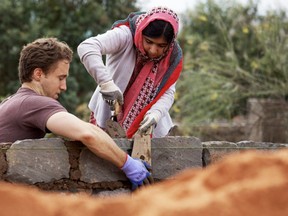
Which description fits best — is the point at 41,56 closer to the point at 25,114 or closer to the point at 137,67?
the point at 25,114

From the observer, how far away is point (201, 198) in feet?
3.05

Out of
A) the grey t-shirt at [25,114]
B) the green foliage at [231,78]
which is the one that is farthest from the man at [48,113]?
the green foliage at [231,78]

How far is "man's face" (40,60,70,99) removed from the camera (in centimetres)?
388

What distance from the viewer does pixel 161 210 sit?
0.90m

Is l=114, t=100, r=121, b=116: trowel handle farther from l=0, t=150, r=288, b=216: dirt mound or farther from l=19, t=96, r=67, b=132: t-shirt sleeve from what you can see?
l=0, t=150, r=288, b=216: dirt mound

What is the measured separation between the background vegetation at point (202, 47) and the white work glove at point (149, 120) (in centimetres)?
528

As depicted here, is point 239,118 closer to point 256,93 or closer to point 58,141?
point 256,93

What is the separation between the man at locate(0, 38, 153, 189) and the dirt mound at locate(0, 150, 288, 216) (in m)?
2.43

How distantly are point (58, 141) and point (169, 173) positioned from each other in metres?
0.80

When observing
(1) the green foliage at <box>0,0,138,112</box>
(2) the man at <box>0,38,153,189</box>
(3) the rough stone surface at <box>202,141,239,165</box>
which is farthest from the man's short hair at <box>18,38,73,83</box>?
(1) the green foliage at <box>0,0,138,112</box>

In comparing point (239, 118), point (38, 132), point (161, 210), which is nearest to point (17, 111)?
point (38, 132)

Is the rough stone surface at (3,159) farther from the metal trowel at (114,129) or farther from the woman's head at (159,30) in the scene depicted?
the woman's head at (159,30)

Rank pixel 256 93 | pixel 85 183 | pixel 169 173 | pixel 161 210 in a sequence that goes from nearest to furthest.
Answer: pixel 161 210, pixel 85 183, pixel 169 173, pixel 256 93

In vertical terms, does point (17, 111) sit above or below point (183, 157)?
above
